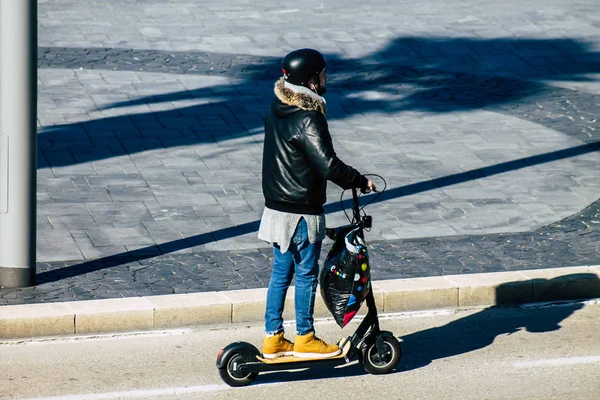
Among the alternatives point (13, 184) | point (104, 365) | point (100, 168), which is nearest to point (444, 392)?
point (104, 365)

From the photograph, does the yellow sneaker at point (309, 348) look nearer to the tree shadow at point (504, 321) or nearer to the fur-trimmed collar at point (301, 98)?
the tree shadow at point (504, 321)

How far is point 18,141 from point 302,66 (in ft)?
Answer: 8.22

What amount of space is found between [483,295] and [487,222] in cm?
168

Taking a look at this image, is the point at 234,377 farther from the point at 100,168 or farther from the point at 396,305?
the point at 100,168

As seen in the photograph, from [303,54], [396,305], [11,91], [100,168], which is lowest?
[100,168]

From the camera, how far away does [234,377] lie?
6.43 m

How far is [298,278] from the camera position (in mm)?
6500

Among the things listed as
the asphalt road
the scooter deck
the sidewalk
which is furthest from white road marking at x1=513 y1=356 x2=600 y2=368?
the sidewalk

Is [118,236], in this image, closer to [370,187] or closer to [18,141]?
[18,141]

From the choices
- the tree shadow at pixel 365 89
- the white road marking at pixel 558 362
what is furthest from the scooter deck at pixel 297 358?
the tree shadow at pixel 365 89

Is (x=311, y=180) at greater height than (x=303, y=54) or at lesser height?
lesser

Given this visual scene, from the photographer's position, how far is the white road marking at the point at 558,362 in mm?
6883

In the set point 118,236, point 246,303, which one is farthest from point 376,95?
point 246,303

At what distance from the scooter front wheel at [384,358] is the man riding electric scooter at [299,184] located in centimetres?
23
